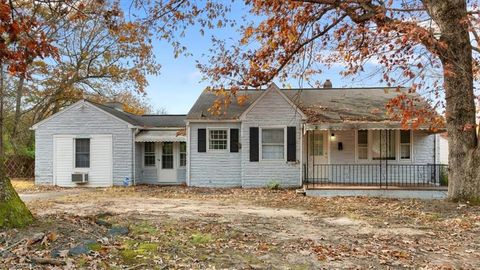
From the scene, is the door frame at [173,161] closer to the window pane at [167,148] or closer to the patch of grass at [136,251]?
the window pane at [167,148]

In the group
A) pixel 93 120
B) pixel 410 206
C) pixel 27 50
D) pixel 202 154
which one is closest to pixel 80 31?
pixel 93 120

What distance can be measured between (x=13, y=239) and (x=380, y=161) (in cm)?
1330

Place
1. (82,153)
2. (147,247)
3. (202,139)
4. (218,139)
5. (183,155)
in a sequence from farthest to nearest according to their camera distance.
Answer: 1. (183,155)
2. (82,153)
3. (218,139)
4. (202,139)
5. (147,247)

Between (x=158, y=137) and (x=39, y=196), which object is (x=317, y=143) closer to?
(x=158, y=137)

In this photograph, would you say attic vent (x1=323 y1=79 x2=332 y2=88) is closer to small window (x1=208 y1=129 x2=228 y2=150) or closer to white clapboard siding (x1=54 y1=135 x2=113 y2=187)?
small window (x1=208 y1=129 x2=228 y2=150)

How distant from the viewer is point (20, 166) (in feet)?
77.5

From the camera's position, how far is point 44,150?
61.0ft

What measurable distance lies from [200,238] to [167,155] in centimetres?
1324

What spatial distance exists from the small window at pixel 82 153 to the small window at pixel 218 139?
A: 574 centimetres

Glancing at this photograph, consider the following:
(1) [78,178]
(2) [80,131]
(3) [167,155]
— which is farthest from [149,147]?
(1) [78,178]

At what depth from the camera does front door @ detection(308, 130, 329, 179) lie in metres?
16.9

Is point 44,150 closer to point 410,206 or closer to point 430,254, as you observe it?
point 410,206

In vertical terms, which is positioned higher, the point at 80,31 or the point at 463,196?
the point at 80,31

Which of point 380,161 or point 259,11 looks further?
point 380,161
